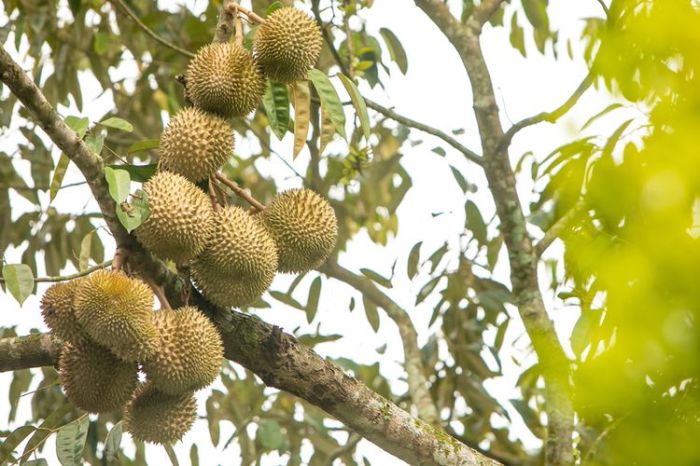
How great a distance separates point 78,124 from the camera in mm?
1793

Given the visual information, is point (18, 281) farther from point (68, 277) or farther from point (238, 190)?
point (238, 190)

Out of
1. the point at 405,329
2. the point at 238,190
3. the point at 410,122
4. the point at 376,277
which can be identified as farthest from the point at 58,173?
the point at 405,329

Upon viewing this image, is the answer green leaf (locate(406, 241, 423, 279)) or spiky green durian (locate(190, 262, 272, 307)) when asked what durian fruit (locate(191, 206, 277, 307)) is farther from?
green leaf (locate(406, 241, 423, 279))

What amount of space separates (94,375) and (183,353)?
188 mm

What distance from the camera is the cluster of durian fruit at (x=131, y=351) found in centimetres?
167

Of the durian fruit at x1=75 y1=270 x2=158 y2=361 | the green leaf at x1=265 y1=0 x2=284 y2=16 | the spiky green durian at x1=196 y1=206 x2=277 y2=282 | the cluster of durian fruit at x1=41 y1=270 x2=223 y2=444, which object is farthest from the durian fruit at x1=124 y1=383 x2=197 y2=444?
the green leaf at x1=265 y1=0 x2=284 y2=16

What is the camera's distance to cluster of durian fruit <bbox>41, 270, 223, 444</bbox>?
5.47ft

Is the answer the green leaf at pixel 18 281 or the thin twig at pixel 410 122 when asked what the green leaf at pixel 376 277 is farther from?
the green leaf at pixel 18 281

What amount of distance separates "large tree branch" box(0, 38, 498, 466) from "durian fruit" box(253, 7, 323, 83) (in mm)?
396

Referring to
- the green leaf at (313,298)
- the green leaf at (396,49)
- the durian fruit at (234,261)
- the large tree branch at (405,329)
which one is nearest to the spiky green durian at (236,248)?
the durian fruit at (234,261)

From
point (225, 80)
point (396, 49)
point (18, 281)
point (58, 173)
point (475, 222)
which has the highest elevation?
point (396, 49)

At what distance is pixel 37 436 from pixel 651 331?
6.61 feet

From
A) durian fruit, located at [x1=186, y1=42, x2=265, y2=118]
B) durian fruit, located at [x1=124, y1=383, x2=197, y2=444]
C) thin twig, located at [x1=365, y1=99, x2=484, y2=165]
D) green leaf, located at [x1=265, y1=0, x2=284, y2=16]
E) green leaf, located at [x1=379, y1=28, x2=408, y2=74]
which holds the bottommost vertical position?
durian fruit, located at [x1=124, y1=383, x2=197, y2=444]

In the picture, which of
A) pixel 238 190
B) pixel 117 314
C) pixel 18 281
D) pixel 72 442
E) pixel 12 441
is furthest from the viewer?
pixel 12 441
